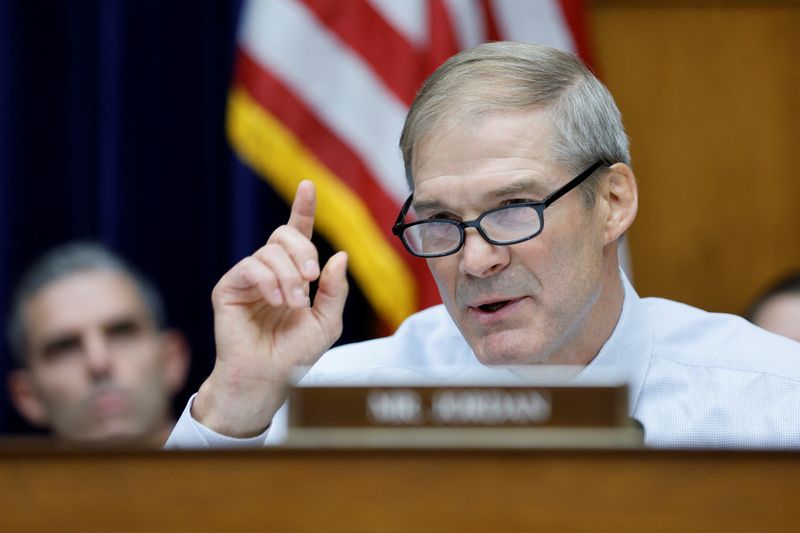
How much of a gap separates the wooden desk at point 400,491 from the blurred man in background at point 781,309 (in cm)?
191

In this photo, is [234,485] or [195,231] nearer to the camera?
[234,485]

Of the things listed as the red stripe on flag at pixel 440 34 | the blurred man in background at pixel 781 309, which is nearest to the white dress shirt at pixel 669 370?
the blurred man in background at pixel 781 309

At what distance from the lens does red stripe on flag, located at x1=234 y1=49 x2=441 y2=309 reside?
2881 mm

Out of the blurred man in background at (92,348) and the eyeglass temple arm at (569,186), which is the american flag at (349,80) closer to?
the blurred man in background at (92,348)

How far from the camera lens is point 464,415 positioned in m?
0.92

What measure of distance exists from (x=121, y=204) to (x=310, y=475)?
2423 millimetres

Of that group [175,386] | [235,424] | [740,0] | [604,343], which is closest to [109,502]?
[235,424]

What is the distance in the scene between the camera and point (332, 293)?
1.64 meters

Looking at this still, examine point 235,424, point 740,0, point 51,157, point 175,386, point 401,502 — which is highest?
point 740,0

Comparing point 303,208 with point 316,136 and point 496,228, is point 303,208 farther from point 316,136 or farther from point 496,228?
point 316,136

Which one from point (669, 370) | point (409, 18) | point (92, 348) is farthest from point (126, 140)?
point (669, 370)

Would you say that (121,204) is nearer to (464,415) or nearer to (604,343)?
(604,343)

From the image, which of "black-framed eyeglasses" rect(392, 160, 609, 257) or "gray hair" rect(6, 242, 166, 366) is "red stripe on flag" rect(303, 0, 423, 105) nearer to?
"gray hair" rect(6, 242, 166, 366)

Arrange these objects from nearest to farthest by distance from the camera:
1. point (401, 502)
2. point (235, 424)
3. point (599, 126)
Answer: point (401, 502), point (235, 424), point (599, 126)
